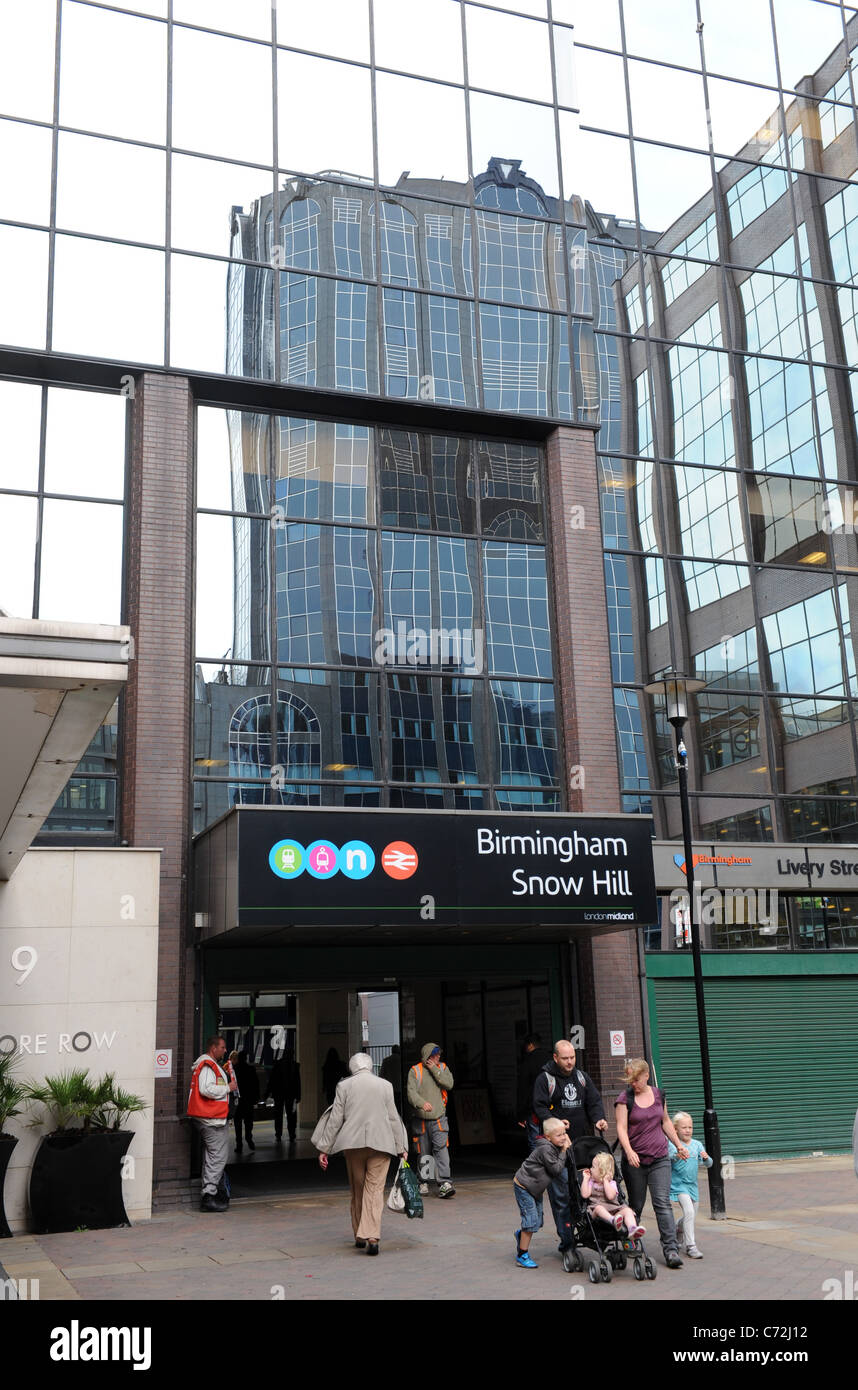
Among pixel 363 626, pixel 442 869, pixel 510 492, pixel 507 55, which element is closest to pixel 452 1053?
pixel 442 869

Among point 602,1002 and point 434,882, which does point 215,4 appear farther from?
point 602,1002

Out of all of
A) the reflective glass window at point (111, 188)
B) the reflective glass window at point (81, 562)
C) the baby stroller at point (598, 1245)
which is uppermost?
the reflective glass window at point (111, 188)

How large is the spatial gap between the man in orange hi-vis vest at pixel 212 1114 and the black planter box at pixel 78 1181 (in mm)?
824

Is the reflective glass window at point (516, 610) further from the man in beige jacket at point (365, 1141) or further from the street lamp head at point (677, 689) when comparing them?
the man in beige jacket at point (365, 1141)

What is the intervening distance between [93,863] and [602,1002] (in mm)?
7278

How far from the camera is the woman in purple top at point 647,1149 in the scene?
10055 mm

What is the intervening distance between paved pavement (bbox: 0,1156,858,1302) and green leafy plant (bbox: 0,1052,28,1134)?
1262mm

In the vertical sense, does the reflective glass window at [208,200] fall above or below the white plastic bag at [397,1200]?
above

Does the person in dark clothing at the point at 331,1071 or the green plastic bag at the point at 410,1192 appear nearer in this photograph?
the green plastic bag at the point at 410,1192

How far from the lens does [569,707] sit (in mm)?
17922

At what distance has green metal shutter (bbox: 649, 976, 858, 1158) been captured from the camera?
17.7 m

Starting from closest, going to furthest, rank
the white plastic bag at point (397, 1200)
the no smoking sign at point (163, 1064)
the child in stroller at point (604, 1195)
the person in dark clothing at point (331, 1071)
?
1. the child in stroller at point (604, 1195)
2. the white plastic bag at point (397, 1200)
3. the no smoking sign at point (163, 1064)
4. the person in dark clothing at point (331, 1071)

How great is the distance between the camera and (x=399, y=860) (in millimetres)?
14312

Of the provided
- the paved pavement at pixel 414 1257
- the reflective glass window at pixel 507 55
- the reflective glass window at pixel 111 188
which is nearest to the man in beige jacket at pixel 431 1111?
the paved pavement at pixel 414 1257
